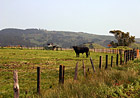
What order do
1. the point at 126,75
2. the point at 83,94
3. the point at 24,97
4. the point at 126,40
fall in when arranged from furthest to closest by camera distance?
the point at 126,40
the point at 126,75
the point at 24,97
the point at 83,94

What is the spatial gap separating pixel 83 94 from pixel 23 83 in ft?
15.9

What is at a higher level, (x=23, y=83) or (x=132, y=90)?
(x=132, y=90)

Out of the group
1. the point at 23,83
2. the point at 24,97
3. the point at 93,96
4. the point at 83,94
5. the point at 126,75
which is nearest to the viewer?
the point at 93,96

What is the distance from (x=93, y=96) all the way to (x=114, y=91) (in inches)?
41.6

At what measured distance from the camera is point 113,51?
47188mm

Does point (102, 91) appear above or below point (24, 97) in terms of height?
above

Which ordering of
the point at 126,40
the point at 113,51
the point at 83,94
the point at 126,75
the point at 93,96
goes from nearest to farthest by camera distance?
the point at 93,96 < the point at 83,94 < the point at 126,75 < the point at 113,51 < the point at 126,40

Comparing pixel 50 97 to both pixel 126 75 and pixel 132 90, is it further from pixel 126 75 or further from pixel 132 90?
pixel 126 75

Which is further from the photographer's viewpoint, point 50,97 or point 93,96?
point 50,97

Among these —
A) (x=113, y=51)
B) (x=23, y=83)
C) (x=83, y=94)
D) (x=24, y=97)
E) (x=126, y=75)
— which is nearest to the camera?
(x=83, y=94)

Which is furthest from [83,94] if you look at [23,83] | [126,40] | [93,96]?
[126,40]

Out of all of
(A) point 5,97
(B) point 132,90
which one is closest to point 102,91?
(B) point 132,90

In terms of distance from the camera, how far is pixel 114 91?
20.7ft

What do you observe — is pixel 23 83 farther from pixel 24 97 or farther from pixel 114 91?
pixel 114 91
